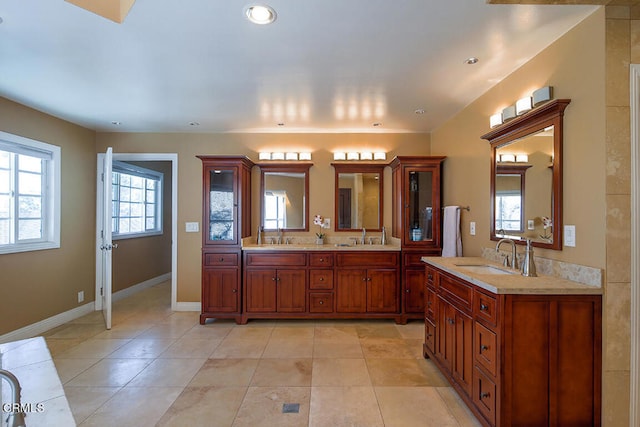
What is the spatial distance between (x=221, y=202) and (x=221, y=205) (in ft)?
0.13

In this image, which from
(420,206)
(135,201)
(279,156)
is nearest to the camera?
(420,206)

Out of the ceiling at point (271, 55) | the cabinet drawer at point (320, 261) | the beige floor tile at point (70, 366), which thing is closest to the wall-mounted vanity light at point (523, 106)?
the ceiling at point (271, 55)

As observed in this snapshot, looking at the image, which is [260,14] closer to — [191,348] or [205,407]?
[205,407]

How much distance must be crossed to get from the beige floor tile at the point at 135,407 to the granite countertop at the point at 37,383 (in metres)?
0.18

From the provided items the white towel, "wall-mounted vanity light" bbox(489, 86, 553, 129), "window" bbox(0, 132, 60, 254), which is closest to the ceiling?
"wall-mounted vanity light" bbox(489, 86, 553, 129)

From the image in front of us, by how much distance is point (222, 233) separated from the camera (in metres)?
4.07

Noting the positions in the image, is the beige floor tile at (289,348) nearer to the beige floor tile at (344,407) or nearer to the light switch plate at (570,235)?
the beige floor tile at (344,407)

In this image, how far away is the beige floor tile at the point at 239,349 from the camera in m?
3.08

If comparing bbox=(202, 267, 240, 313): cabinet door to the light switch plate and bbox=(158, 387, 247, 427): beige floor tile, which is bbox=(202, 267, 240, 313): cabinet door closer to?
bbox=(158, 387, 247, 427): beige floor tile

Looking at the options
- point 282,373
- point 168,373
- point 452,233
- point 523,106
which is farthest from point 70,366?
point 523,106

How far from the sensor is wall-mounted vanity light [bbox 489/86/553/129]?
7.12 ft

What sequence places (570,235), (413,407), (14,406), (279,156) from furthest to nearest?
1. (279,156)
2. (413,407)
3. (570,235)
4. (14,406)

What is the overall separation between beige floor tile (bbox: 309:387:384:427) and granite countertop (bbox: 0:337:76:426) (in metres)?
1.60

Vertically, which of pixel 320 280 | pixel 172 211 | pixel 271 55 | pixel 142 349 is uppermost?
pixel 271 55
